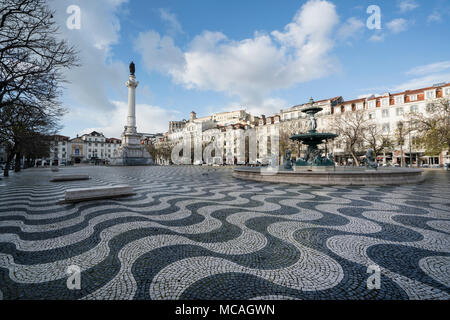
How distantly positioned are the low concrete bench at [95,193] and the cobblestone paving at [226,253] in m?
1.00

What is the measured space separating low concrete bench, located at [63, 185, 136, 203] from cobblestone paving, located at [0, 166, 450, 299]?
3.28 feet

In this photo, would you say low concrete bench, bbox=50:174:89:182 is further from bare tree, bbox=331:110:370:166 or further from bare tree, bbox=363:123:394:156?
bare tree, bbox=363:123:394:156

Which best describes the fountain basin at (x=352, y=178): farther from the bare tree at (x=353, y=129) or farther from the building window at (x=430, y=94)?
the building window at (x=430, y=94)

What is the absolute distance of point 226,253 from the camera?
3.00 m

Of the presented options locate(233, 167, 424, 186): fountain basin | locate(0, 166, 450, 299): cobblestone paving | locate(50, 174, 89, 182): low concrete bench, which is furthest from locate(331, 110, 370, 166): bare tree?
locate(50, 174, 89, 182): low concrete bench

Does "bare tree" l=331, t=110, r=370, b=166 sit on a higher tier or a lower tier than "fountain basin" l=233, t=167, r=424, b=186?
higher

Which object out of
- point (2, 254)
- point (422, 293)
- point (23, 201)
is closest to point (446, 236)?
point (422, 293)

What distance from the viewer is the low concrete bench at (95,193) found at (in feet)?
21.1

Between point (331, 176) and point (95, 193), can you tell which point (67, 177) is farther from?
point (331, 176)

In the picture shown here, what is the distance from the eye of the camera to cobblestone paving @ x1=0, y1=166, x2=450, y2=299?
83.4 inches

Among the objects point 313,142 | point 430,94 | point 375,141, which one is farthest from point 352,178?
point 430,94

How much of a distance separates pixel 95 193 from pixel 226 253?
6.11 meters
